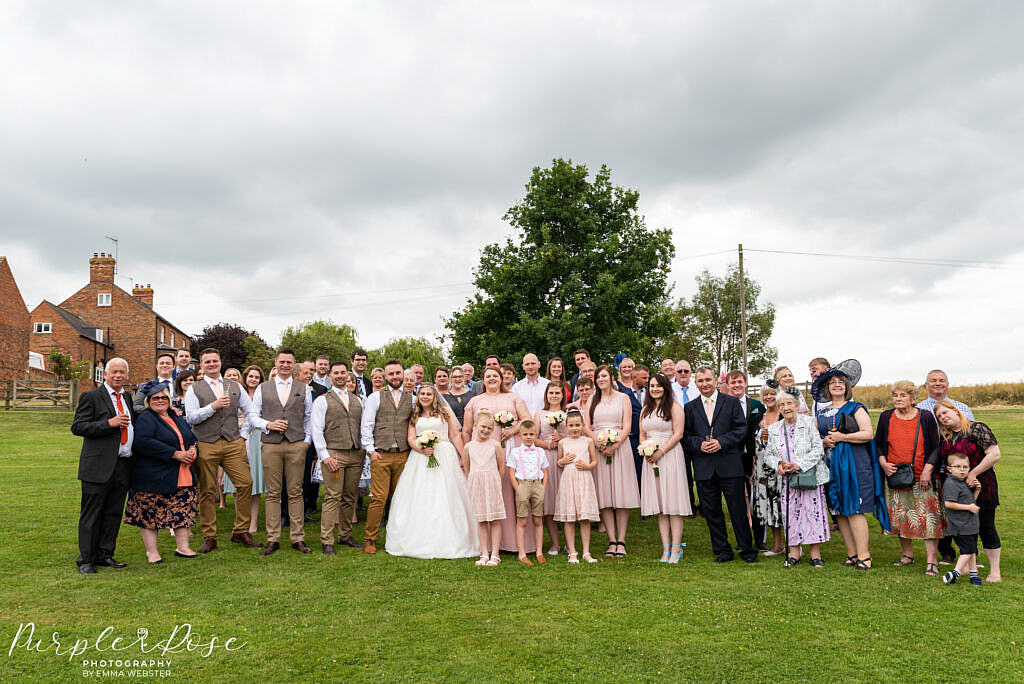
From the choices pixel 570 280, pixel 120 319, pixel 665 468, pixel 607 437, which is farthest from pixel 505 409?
pixel 120 319

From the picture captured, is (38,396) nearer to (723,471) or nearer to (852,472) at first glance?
(723,471)

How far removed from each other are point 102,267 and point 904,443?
55763mm

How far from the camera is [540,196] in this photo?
2620 centimetres

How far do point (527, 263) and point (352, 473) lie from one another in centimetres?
1790

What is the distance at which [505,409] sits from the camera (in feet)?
26.7

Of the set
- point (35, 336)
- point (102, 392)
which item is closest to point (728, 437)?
point (102, 392)

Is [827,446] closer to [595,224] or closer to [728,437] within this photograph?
[728,437]

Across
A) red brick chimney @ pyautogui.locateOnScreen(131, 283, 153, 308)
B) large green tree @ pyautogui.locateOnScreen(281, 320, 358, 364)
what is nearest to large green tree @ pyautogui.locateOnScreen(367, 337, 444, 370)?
large green tree @ pyautogui.locateOnScreen(281, 320, 358, 364)

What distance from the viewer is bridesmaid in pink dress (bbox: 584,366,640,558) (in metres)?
7.76

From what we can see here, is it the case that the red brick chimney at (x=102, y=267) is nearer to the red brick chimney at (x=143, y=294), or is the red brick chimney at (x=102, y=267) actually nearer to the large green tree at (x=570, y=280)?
the red brick chimney at (x=143, y=294)

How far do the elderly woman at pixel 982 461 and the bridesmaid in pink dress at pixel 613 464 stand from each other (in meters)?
3.25

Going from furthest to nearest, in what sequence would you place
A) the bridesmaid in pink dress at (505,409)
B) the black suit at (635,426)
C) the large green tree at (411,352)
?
the large green tree at (411,352)
the black suit at (635,426)
the bridesmaid in pink dress at (505,409)

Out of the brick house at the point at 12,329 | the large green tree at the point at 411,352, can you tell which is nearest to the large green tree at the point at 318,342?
the large green tree at the point at 411,352

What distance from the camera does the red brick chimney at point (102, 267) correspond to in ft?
160
